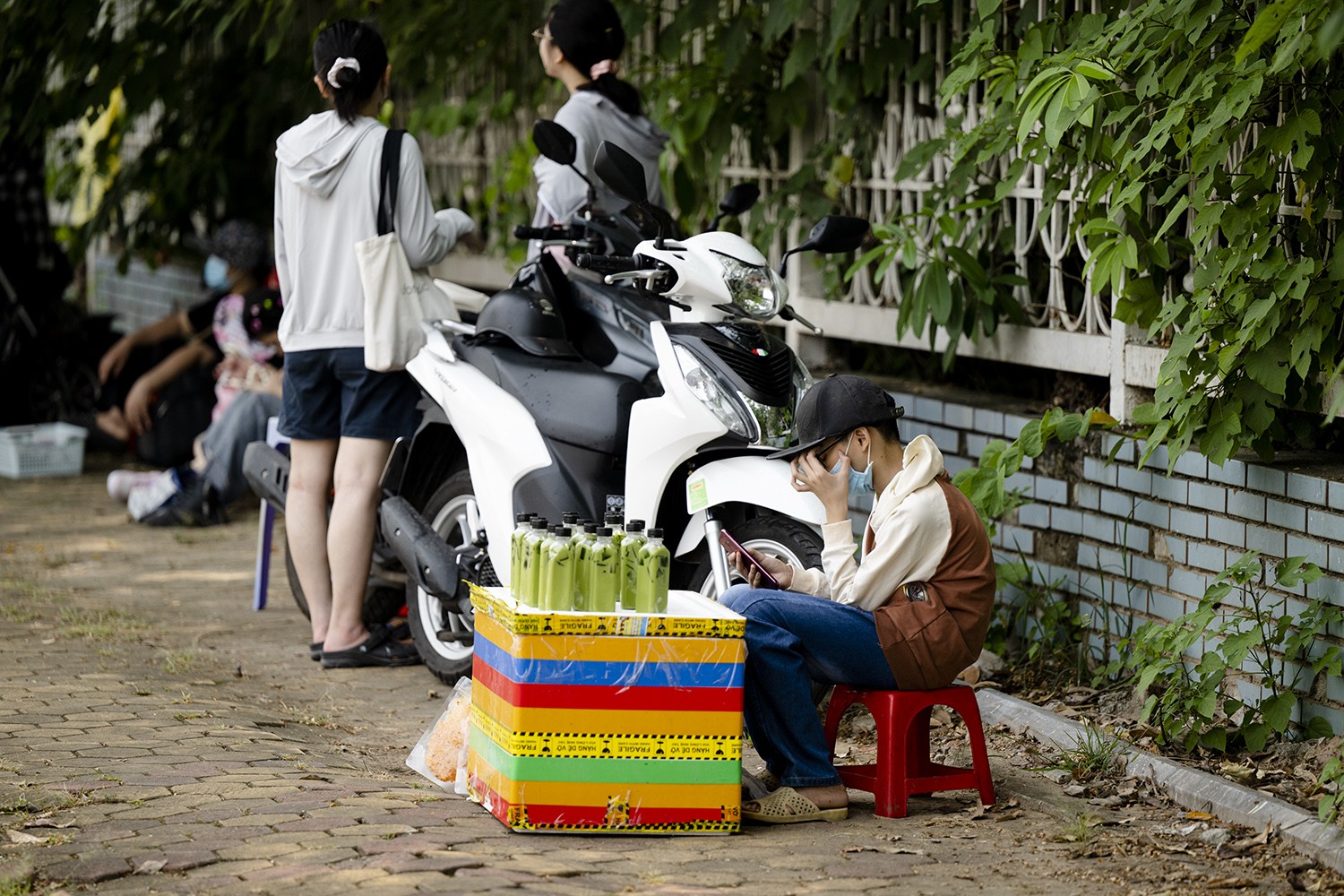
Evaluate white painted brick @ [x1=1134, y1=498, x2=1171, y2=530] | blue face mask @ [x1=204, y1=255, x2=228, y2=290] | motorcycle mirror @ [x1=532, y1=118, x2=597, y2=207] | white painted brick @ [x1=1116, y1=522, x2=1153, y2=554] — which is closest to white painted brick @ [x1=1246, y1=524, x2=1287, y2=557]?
white painted brick @ [x1=1134, y1=498, x2=1171, y2=530]


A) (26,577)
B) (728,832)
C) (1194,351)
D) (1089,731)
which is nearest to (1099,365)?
(1194,351)

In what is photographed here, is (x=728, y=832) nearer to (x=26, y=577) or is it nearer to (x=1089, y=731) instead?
(x=1089, y=731)

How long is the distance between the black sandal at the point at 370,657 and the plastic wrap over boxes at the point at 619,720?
2237mm

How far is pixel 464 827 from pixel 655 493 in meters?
1.31

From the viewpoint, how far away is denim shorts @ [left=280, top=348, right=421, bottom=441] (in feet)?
20.1

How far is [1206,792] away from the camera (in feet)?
14.9

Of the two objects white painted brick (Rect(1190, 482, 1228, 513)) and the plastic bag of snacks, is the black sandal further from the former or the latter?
white painted brick (Rect(1190, 482, 1228, 513))

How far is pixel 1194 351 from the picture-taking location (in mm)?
4879

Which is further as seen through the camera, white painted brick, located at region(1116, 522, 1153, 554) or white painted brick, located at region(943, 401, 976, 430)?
white painted brick, located at region(943, 401, 976, 430)

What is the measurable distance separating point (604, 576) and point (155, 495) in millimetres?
5921

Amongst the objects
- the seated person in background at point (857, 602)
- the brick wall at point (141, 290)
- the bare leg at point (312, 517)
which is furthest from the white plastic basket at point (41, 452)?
the seated person in background at point (857, 602)

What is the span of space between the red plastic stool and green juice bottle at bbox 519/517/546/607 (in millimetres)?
885

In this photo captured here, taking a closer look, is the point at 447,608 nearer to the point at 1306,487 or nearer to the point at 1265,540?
the point at 1265,540

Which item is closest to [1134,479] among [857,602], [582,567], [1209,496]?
[1209,496]
